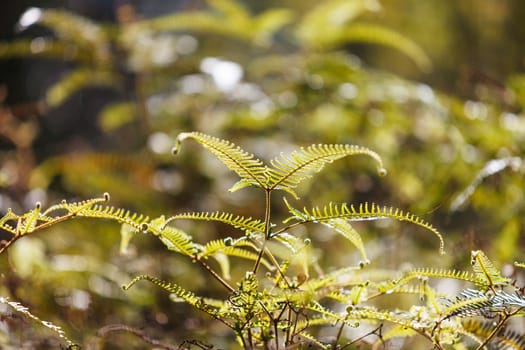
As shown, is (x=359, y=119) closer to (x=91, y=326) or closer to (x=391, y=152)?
(x=391, y=152)

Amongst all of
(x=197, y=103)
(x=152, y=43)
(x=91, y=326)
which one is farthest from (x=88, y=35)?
(x=91, y=326)

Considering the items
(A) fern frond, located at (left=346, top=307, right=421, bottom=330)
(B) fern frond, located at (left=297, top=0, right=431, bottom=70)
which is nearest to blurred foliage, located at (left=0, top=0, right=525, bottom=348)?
(B) fern frond, located at (left=297, top=0, right=431, bottom=70)

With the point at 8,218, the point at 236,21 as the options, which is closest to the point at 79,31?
the point at 236,21

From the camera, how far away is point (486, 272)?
1.84 feet

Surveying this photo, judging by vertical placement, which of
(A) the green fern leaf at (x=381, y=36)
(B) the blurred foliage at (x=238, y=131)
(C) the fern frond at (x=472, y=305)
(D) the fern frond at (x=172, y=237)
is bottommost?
(B) the blurred foliage at (x=238, y=131)

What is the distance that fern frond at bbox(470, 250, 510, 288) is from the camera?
555mm

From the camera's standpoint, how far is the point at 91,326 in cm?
98

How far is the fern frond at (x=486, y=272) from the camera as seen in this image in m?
0.56

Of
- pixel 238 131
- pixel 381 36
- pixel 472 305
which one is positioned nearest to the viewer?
pixel 472 305

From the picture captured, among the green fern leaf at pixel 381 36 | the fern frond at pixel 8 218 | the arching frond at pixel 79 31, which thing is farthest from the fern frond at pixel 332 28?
the fern frond at pixel 8 218

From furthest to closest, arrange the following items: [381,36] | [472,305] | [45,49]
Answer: [45,49], [381,36], [472,305]

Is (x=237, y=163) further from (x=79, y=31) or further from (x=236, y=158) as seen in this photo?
(x=79, y=31)

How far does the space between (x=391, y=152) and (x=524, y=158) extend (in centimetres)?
47

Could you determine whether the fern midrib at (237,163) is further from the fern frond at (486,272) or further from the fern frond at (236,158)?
the fern frond at (486,272)
